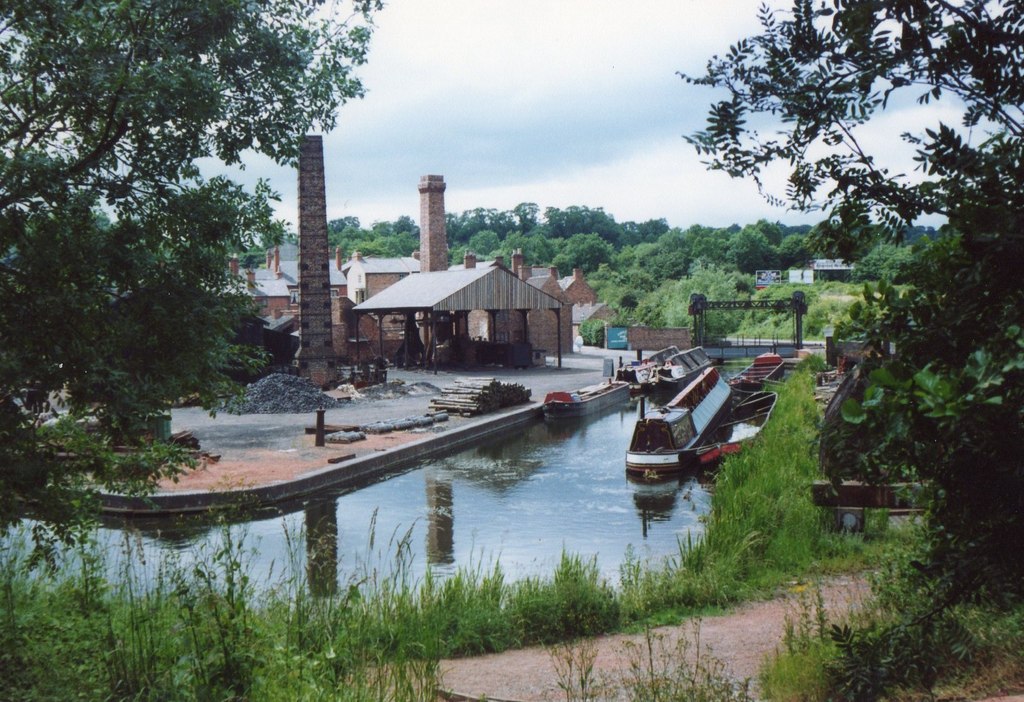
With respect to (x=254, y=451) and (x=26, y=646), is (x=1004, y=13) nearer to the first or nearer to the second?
(x=26, y=646)

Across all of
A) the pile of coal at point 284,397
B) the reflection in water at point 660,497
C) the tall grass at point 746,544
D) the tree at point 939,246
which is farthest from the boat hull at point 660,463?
the tree at point 939,246

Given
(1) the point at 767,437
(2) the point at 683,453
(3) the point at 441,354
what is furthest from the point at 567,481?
(3) the point at 441,354

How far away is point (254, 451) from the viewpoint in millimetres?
18734

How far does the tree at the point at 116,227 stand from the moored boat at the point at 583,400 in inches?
789

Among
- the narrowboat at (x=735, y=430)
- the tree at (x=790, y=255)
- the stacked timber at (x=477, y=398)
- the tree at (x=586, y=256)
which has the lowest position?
the narrowboat at (x=735, y=430)

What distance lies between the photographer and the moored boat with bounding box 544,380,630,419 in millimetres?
26500

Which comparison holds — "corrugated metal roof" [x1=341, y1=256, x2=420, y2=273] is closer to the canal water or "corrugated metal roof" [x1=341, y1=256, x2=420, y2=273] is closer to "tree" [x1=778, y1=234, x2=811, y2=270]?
"tree" [x1=778, y1=234, x2=811, y2=270]

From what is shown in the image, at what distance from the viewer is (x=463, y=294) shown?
3719cm

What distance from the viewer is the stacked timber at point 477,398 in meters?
25.2

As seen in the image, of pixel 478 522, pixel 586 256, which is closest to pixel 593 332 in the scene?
pixel 586 256

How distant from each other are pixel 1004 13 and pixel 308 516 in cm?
1294

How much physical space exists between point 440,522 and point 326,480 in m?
3.19

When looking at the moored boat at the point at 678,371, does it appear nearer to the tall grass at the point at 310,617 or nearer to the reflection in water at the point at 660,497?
the reflection in water at the point at 660,497

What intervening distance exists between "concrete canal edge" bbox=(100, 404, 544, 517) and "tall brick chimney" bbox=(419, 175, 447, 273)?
21.8m
